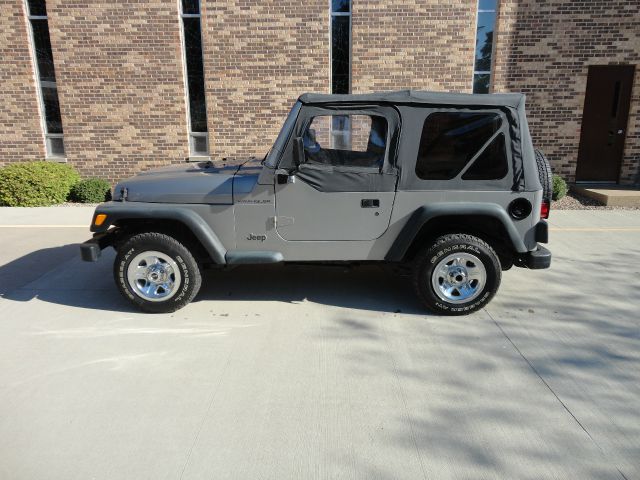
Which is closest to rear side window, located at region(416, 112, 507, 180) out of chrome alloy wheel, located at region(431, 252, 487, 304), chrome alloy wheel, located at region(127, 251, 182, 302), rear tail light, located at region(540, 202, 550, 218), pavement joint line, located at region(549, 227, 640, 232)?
rear tail light, located at region(540, 202, 550, 218)

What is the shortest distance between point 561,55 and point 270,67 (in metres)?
5.86

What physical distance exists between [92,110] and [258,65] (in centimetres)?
361

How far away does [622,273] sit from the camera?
5.56 metres

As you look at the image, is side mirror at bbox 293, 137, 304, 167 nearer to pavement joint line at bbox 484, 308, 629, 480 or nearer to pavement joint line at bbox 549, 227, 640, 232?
pavement joint line at bbox 484, 308, 629, 480

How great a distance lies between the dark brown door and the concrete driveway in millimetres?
5958

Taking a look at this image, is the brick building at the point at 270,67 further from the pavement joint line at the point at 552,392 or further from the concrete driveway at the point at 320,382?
the pavement joint line at the point at 552,392

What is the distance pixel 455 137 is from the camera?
4.29 m

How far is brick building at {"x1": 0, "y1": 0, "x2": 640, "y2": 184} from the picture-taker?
384 inches

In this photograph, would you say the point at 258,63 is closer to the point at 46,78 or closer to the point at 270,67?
the point at 270,67

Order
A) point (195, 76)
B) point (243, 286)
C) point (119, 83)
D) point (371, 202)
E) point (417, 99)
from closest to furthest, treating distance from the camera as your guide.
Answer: point (417, 99) → point (371, 202) → point (243, 286) → point (119, 83) → point (195, 76)

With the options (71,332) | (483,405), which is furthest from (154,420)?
(483,405)

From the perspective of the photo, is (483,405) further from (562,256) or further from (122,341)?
(562,256)

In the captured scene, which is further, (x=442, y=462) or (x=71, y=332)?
(x=71, y=332)

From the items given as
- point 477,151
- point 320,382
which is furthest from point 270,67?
point 320,382
